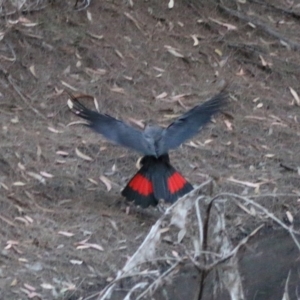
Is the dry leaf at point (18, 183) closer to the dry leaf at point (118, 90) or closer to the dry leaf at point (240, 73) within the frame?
the dry leaf at point (118, 90)

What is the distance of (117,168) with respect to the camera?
18.7 feet

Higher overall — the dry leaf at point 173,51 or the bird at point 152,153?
the dry leaf at point 173,51

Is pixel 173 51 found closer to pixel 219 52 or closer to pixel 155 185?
pixel 219 52

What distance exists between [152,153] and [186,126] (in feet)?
1.08

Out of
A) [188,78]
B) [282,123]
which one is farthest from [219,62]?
[282,123]

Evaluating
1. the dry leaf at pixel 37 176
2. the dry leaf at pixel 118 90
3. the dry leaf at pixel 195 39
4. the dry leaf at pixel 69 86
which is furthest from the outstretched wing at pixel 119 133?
the dry leaf at pixel 195 39

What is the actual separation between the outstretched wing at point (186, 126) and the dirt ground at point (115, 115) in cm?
44

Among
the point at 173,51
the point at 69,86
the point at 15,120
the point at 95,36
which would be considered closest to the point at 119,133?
the point at 15,120

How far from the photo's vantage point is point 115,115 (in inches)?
252

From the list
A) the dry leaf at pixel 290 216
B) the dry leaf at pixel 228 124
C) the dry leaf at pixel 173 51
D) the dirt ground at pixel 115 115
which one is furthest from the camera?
the dry leaf at pixel 173 51

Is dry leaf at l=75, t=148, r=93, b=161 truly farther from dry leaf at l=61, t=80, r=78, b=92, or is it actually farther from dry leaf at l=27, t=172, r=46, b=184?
dry leaf at l=61, t=80, r=78, b=92

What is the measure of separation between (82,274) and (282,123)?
103 inches

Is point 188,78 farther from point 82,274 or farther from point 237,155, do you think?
point 82,274

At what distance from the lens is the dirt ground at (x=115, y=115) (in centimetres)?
484
